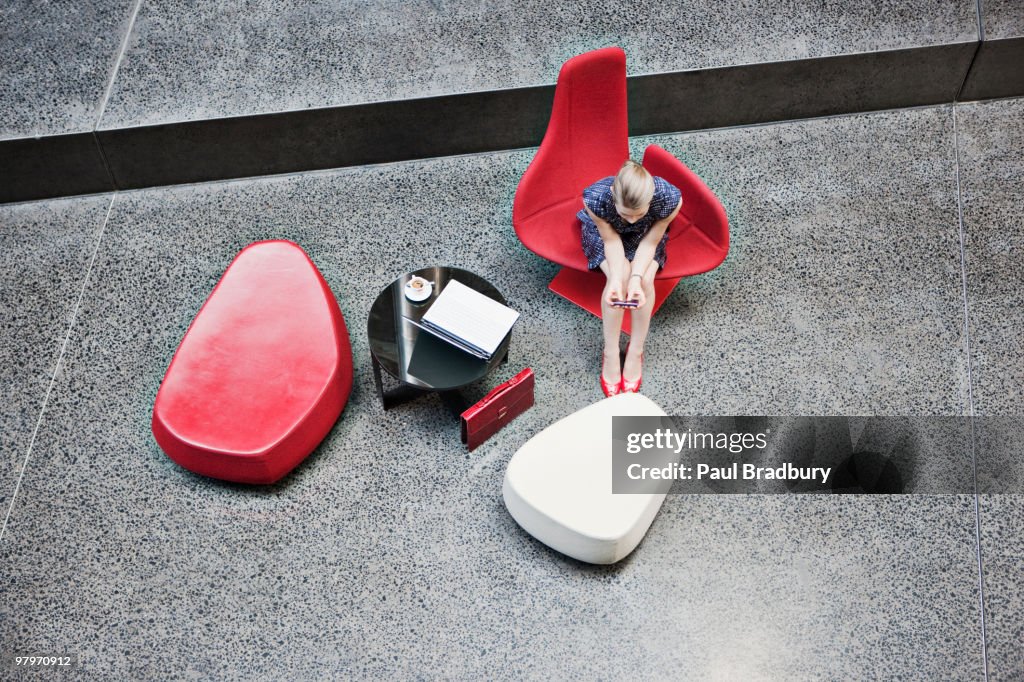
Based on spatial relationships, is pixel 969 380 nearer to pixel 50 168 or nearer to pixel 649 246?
pixel 649 246

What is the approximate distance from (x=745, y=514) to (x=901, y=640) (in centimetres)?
59

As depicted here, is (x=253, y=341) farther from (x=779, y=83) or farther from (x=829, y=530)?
(x=779, y=83)

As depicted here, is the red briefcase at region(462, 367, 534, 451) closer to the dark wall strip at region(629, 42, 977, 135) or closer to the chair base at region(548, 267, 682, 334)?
the chair base at region(548, 267, 682, 334)

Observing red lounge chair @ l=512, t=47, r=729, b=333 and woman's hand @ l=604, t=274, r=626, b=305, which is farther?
red lounge chair @ l=512, t=47, r=729, b=333

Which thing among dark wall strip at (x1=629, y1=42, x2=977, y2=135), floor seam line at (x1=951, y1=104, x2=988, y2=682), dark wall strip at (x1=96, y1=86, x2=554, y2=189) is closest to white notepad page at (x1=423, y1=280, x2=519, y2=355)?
dark wall strip at (x1=96, y1=86, x2=554, y2=189)

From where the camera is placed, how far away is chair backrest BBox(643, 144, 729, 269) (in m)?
3.25

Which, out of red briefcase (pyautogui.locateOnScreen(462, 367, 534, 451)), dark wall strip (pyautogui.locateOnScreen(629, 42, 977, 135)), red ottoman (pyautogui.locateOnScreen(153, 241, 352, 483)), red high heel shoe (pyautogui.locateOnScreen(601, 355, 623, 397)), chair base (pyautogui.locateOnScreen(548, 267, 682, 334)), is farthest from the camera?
dark wall strip (pyautogui.locateOnScreen(629, 42, 977, 135))

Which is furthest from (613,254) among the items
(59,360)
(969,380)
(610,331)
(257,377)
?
(59,360)

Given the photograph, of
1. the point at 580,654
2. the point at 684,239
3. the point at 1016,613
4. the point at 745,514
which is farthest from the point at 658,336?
the point at 1016,613

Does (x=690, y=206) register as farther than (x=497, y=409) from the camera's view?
Yes

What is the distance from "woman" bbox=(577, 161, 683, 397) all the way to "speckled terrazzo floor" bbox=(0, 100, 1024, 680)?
5.3 inches

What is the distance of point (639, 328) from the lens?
3.16 meters

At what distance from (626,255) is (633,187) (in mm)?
348

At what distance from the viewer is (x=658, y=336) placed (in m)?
3.39
